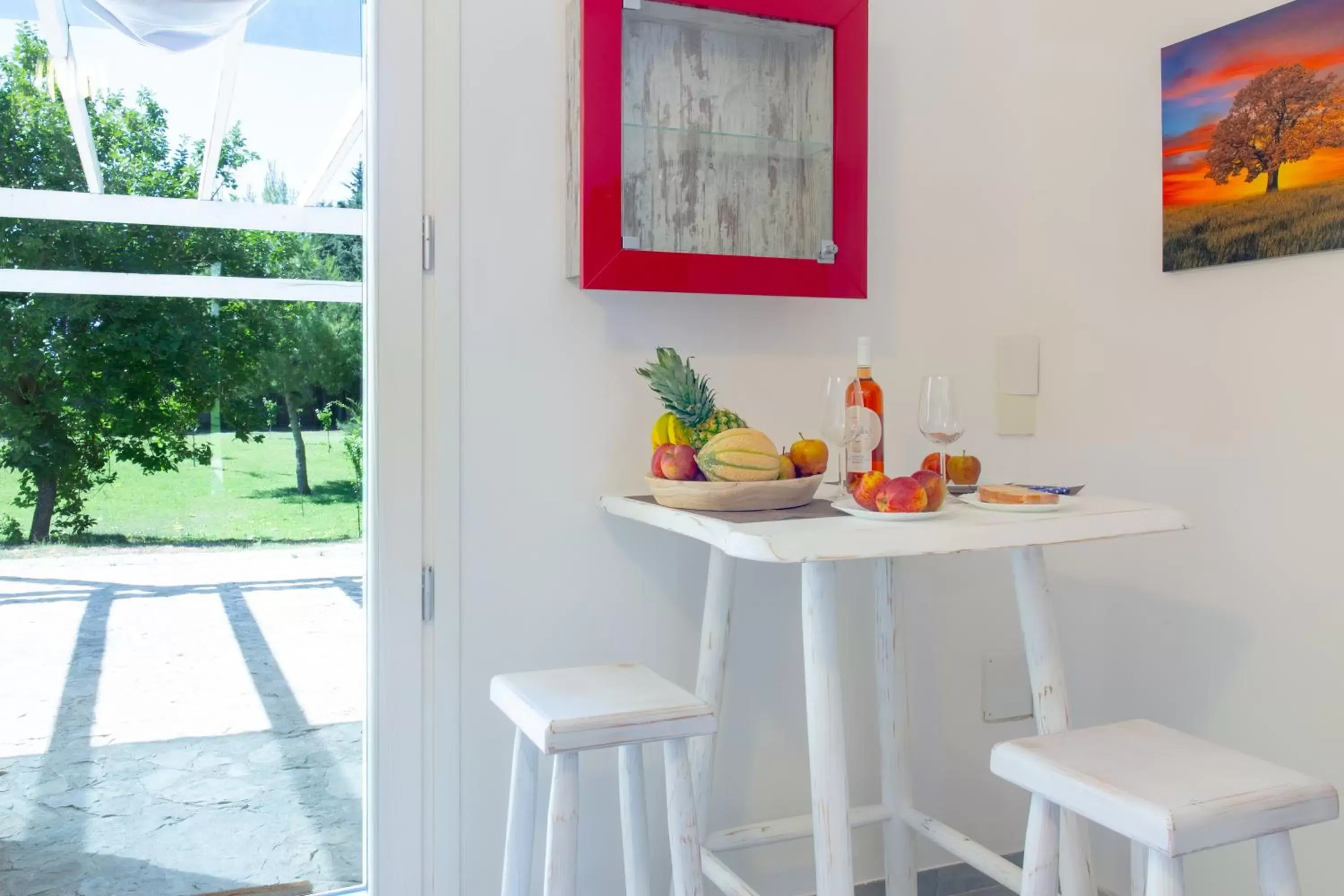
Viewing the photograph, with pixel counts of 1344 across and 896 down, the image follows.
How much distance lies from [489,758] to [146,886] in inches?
22.6

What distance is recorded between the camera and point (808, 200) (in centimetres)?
192

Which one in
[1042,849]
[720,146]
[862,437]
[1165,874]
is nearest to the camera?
[1165,874]

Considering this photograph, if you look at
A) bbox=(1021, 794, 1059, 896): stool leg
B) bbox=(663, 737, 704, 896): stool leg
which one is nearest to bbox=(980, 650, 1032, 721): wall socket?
bbox=(1021, 794, 1059, 896): stool leg

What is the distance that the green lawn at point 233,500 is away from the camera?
1.62 metres

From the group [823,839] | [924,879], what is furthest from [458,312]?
[924,879]

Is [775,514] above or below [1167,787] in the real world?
above

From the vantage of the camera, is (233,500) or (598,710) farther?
(233,500)

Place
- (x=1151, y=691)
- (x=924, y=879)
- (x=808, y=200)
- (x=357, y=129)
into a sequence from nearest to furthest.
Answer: (x=357, y=129) → (x=808, y=200) → (x=1151, y=691) → (x=924, y=879)

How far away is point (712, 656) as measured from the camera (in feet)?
5.80

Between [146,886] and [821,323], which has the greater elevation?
[821,323]

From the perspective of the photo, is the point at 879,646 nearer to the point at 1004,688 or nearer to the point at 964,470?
the point at 964,470

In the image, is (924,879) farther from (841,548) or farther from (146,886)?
(146,886)

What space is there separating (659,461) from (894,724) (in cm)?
72

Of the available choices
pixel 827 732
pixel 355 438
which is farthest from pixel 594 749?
pixel 355 438
